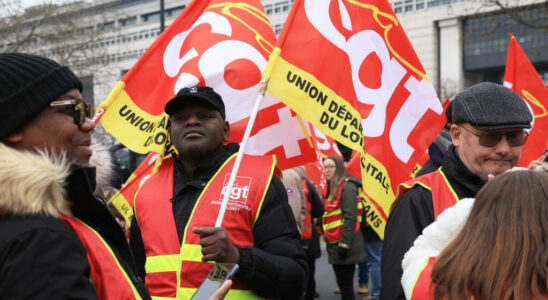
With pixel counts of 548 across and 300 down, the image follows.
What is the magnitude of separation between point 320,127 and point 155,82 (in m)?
1.31

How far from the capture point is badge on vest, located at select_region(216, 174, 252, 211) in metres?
2.86

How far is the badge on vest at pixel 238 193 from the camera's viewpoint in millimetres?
2859

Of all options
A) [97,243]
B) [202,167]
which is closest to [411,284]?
[97,243]

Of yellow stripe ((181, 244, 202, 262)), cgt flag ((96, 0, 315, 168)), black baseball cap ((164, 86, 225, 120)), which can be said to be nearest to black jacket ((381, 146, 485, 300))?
yellow stripe ((181, 244, 202, 262))

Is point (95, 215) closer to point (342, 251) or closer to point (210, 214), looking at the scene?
point (210, 214)

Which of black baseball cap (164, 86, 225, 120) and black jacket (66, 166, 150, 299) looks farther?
black baseball cap (164, 86, 225, 120)

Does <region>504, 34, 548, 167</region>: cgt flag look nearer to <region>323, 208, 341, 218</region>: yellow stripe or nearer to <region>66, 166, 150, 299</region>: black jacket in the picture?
<region>323, 208, 341, 218</region>: yellow stripe

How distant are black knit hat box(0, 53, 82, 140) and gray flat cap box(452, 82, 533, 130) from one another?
5.95 feet

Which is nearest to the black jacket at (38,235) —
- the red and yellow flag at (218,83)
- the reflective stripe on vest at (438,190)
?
the reflective stripe on vest at (438,190)

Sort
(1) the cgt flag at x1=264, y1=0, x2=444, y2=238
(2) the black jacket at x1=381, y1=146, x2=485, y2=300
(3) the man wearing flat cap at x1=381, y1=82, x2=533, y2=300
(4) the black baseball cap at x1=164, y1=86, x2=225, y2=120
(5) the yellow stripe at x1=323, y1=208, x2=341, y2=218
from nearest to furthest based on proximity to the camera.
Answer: (2) the black jacket at x1=381, y1=146, x2=485, y2=300, (3) the man wearing flat cap at x1=381, y1=82, x2=533, y2=300, (4) the black baseball cap at x1=164, y1=86, x2=225, y2=120, (1) the cgt flag at x1=264, y1=0, x2=444, y2=238, (5) the yellow stripe at x1=323, y1=208, x2=341, y2=218

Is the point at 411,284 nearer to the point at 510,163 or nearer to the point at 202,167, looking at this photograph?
the point at 510,163

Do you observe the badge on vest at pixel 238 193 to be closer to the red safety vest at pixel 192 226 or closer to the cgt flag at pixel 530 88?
the red safety vest at pixel 192 226

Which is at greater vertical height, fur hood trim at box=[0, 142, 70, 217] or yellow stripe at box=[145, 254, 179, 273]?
fur hood trim at box=[0, 142, 70, 217]

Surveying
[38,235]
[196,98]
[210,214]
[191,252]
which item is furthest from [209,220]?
[38,235]
